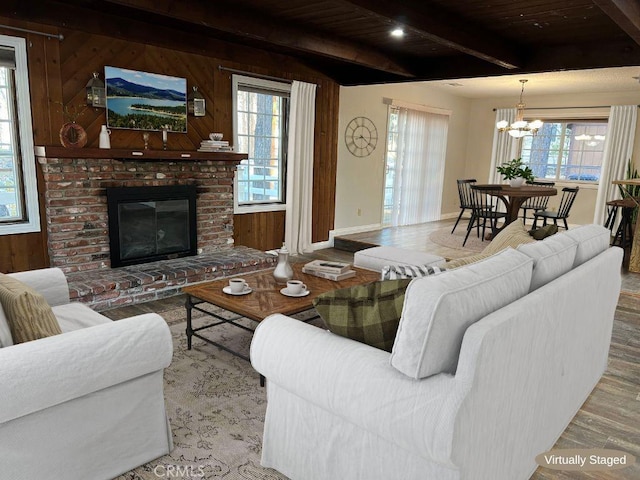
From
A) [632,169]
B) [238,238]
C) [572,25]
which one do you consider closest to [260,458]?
[238,238]

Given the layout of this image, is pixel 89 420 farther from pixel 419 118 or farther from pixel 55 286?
pixel 419 118

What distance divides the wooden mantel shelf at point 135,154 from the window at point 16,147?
16 centimetres

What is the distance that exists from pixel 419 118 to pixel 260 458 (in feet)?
23.6

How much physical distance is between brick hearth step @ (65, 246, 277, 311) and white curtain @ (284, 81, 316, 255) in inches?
42.8

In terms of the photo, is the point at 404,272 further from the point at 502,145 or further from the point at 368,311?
the point at 502,145

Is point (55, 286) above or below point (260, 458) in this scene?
above

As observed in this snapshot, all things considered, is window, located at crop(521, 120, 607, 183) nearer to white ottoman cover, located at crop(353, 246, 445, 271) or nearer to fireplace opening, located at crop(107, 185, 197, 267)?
white ottoman cover, located at crop(353, 246, 445, 271)

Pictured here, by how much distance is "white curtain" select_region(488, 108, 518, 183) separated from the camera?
9.05 metres

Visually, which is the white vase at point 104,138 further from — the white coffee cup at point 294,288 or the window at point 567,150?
the window at point 567,150

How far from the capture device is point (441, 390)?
4.44 ft

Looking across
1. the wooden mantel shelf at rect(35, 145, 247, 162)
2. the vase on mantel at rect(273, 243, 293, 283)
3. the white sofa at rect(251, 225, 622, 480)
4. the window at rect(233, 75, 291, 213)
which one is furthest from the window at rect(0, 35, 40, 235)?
the white sofa at rect(251, 225, 622, 480)

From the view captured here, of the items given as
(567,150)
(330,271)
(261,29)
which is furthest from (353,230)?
(567,150)

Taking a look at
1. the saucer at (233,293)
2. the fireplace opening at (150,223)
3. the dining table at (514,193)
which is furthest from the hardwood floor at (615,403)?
the dining table at (514,193)

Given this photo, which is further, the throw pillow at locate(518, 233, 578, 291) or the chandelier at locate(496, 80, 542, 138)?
the chandelier at locate(496, 80, 542, 138)
